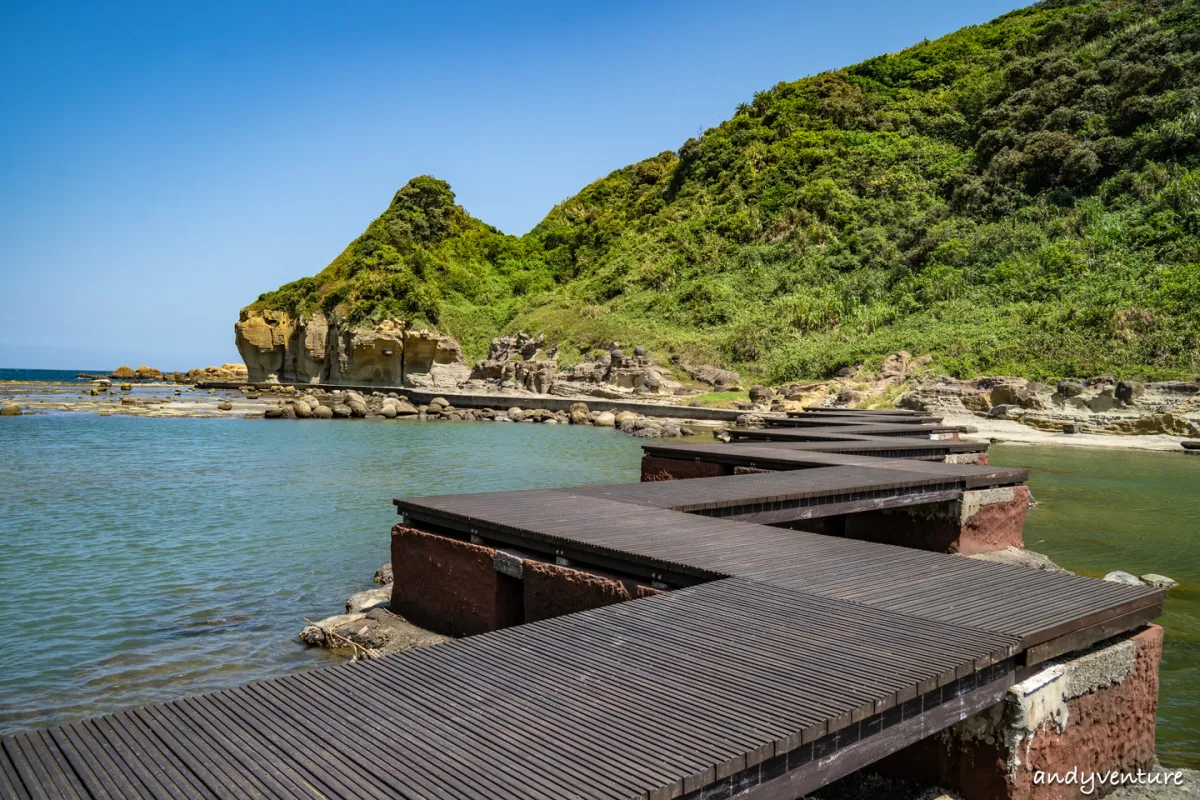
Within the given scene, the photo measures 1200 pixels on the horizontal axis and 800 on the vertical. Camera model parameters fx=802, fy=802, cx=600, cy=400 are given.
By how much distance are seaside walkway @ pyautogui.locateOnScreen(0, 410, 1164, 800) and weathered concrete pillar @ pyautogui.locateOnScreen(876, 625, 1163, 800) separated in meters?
0.15

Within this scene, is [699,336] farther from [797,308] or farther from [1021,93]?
[1021,93]

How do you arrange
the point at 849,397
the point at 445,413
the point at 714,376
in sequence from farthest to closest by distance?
the point at 445,413, the point at 714,376, the point at 849,397

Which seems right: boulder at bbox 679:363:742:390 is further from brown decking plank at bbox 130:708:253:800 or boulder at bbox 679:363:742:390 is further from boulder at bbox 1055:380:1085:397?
brown decking plank at bbox 130:708:253:800

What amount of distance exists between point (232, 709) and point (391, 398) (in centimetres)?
4172

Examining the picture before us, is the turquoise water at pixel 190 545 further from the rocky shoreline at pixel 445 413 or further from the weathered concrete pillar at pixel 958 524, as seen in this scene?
the rocky shoreline at pixel 445 413

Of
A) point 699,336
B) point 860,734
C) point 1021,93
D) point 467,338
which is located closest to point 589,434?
point 699,336

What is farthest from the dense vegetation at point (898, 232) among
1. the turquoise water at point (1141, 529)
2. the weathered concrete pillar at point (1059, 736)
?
the weathered concrete pillar at point (1059, 736)

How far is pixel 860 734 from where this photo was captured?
3.40 meters

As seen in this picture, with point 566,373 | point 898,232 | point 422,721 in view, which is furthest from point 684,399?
point 422,721

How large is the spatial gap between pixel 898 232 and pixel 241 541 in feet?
139

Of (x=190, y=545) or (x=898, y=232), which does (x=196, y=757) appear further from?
(x=898, y=232)

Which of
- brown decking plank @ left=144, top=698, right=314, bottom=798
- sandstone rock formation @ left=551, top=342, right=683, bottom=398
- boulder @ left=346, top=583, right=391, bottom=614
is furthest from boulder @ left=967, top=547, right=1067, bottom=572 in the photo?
sandstone rock formation @ left=551, top=342, right=683, bottom=398

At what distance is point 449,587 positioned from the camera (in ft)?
22.7

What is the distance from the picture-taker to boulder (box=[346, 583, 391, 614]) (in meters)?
8.02
